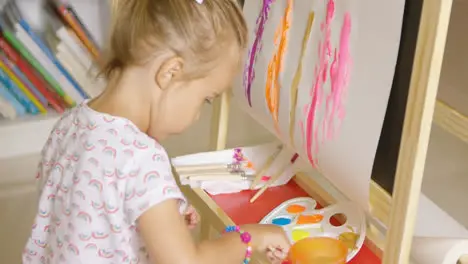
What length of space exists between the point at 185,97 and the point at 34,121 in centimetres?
143

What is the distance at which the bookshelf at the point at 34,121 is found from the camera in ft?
7.32

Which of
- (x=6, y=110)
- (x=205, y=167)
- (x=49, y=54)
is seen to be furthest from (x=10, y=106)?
(x=205, y=167)

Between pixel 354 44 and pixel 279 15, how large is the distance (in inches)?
9.1

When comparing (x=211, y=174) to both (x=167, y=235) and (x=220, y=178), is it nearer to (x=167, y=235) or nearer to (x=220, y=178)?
(x=220, y=178)

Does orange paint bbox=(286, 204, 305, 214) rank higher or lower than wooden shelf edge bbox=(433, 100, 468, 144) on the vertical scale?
lower

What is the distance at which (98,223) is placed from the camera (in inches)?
37.2

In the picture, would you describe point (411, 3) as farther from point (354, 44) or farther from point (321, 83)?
point (321, 83)

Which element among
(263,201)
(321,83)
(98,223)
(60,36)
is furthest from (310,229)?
(60,36)

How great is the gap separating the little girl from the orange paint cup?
13cm

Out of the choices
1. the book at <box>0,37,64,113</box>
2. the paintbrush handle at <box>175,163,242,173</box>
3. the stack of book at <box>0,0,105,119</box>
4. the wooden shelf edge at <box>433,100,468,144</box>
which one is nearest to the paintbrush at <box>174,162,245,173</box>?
the paintbrush handle at <box>175,163,242,173</box>

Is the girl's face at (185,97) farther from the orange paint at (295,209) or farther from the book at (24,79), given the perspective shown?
the book at (24,79)

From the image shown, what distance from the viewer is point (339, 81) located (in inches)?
39.6

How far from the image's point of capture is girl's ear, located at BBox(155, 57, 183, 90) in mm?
909

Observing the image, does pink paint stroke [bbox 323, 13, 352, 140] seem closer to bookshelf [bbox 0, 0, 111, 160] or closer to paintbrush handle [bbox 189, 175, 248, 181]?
paintbrush handle [bbox 189, 175, 248, 181]
